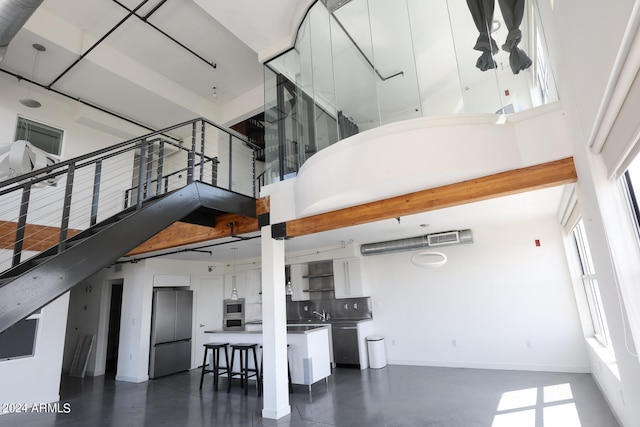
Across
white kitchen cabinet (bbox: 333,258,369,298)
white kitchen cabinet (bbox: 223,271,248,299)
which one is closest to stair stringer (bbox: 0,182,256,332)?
white kitchen cabinet (bbox: 333,258,369,298)

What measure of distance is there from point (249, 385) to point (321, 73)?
555cm

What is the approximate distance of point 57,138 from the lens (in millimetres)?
6867

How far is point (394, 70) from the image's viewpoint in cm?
416

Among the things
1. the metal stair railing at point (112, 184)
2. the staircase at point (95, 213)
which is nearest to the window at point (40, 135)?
the metal stair railing at point (112, 184)

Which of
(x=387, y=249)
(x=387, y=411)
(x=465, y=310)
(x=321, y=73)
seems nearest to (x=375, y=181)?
(x=321, y=73)

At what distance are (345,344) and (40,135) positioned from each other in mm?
7455

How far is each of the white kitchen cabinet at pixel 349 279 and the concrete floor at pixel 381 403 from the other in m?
1.74

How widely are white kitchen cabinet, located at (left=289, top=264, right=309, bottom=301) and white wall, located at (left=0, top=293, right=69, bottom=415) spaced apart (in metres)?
4.70

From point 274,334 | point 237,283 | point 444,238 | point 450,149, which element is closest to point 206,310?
point 237,283

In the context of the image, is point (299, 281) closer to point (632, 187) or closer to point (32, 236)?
point (32, 236)

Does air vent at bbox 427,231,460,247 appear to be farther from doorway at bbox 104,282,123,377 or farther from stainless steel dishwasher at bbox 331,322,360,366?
doorway at bbox 104,282,123,377

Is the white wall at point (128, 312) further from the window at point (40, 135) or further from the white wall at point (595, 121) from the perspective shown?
the white wall at point (595, 121)

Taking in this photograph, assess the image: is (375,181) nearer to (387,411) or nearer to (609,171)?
(609,171)

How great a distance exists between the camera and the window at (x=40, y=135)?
20.9 ft
